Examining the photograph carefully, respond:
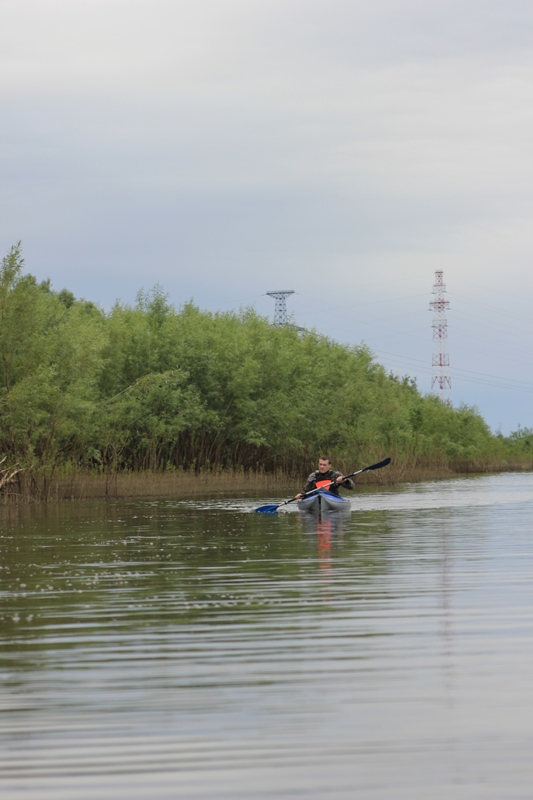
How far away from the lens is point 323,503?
2603 centimetres

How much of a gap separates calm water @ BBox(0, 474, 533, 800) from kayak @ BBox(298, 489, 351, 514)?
9.91 metres

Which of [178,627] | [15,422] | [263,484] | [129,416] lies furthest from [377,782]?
[263,484]

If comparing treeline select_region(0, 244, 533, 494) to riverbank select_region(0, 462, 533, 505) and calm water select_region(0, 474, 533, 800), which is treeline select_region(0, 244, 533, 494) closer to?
riverbank select_region(0, 462, 533, 505)

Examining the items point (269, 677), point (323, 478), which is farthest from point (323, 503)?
point (269, 677)

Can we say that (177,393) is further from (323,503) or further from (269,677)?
(269,677)

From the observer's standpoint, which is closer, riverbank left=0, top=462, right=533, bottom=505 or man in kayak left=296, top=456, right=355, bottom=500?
man in kayak left=296, top=456, right=355, bottom=500

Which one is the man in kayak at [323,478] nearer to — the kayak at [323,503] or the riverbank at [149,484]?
the kayak at [323,503]

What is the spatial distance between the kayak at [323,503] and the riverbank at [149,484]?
11103mm

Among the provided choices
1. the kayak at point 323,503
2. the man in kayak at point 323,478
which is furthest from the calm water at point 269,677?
the man in kayak at point 323,478

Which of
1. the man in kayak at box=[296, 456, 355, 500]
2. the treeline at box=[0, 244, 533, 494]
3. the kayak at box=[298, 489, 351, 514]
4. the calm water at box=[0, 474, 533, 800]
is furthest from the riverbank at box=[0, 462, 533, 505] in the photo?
the calm water at box=[0, 474, 533, 800]

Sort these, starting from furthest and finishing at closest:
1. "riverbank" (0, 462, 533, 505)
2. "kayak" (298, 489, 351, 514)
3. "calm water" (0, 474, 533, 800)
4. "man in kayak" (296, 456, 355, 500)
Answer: "riverbank" (0, 462, 533, 505) < "man in kayak" (296, 456, 355, 500) < "kayak" (298, 489, 351, 514) < "calm water" (0, 474, 533, 800)

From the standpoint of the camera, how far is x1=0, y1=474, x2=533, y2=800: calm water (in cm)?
523

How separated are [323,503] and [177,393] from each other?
972 inches

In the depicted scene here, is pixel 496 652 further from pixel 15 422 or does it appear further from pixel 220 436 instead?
pixel 220 436
